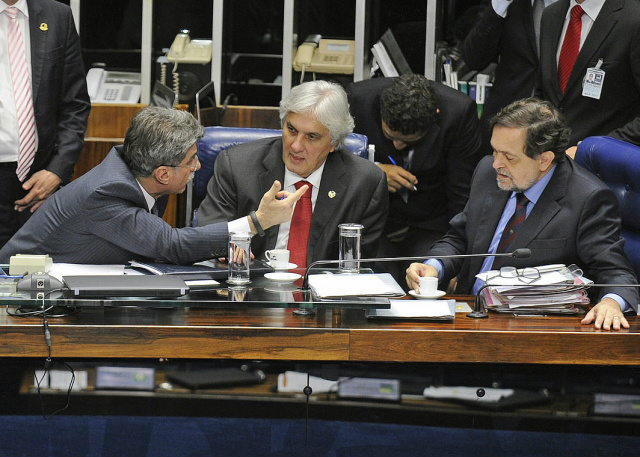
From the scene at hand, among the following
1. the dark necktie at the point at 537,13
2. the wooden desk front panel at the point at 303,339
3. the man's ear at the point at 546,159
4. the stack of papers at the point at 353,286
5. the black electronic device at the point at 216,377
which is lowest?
the black electronic device at the point at 216,377

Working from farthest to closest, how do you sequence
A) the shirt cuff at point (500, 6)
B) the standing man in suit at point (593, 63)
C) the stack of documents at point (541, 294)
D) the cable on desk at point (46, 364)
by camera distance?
the shirt cuff at point (500, 6)
the standing man in suit at point (593, 63)
the stack of documents at point (541, 294)
the cable on desk at point (46, 364)

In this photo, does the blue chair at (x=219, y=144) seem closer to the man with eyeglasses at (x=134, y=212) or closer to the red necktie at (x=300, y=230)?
the red necktie at (x=300, y=230)

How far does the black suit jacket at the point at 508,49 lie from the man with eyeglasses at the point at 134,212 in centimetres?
181

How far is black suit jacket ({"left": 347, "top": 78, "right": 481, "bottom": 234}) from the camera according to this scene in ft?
13.2

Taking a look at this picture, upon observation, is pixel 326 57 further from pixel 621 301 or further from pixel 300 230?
pixel 621 301

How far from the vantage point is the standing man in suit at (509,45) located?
415cm

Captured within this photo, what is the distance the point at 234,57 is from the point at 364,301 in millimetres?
3558

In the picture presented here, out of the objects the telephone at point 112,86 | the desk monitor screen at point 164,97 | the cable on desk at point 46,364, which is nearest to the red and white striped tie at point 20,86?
the desk monitor screen at point 164,97

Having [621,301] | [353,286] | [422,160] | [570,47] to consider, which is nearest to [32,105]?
[422,160]

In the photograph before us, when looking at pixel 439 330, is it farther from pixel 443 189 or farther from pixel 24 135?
pixel 24 135

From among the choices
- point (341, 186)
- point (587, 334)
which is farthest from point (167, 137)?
point (587, 334)

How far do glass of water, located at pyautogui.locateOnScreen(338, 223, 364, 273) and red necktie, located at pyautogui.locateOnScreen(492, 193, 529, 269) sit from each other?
0.48 meters

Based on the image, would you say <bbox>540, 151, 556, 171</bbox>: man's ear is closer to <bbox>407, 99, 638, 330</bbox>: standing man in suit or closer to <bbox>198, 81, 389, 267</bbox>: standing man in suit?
<bbox>407, 99, 638, 330</bbox>: standing man in suit

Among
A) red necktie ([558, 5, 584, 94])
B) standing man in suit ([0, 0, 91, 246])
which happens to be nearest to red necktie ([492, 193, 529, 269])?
Answer: red necktie ([558, 5, 584, 94])
